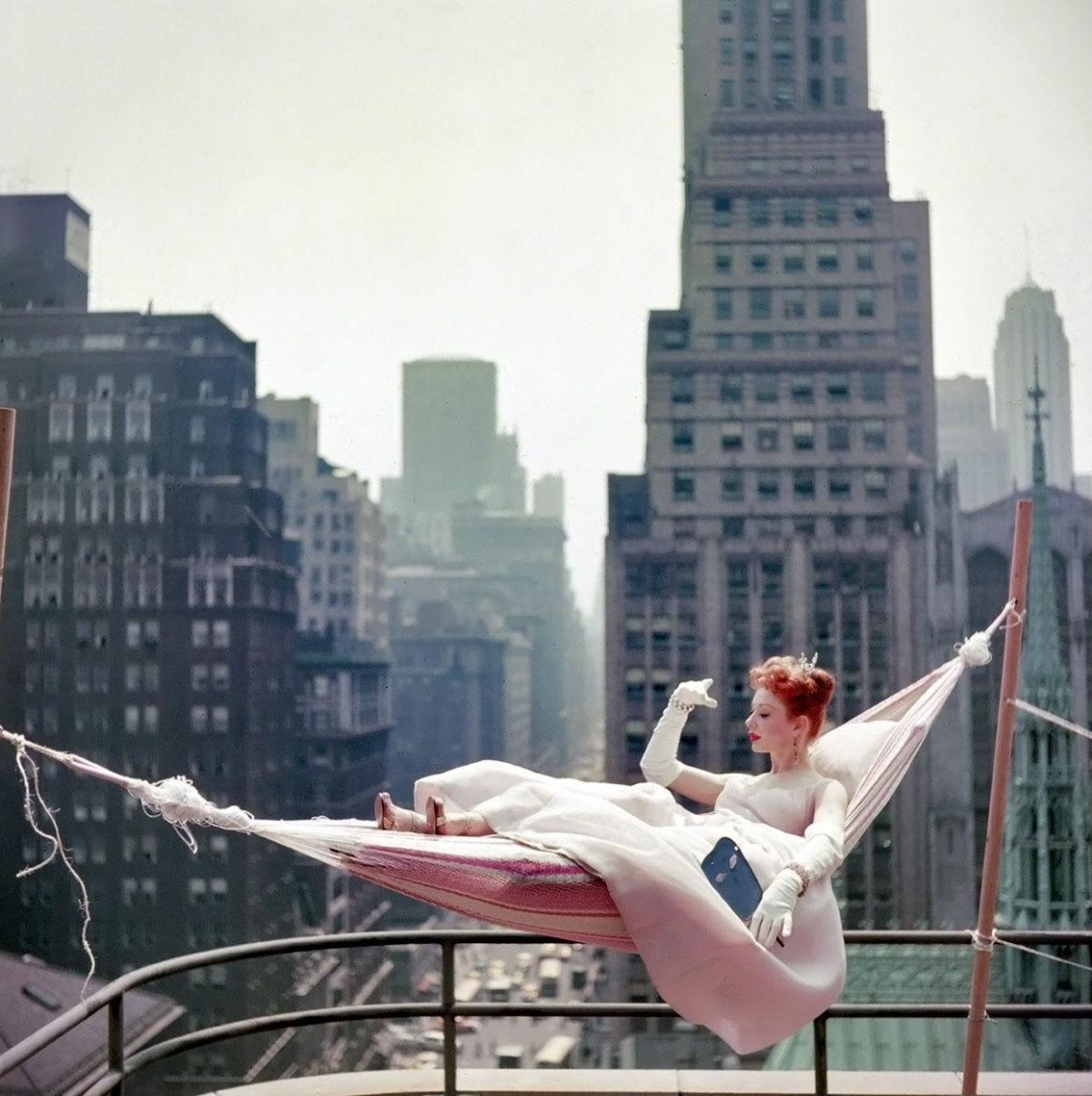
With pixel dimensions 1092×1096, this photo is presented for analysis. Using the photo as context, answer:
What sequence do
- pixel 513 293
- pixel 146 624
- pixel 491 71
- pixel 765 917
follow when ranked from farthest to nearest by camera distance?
pixel 513 293
pixel 491 71
pixel 146 624
pixel 765 917

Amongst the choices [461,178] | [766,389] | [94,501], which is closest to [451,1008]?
[766,389]

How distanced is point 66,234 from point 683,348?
15.0m

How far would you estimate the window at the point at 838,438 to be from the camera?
26922 millimetres

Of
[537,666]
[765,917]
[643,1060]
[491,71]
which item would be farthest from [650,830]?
[537,666]

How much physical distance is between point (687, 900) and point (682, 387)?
26.1 meters

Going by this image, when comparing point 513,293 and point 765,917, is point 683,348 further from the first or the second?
point 765,917

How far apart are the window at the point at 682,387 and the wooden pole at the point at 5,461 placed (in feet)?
85.3

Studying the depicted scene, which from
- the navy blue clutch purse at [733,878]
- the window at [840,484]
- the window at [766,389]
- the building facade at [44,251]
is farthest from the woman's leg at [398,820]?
the building facade at [44,251]

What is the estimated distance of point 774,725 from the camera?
7.04 ft

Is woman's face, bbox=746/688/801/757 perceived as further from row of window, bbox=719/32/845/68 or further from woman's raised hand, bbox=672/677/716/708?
row of window, bbox=719/32/845/68

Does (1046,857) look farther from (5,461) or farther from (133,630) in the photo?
(5,461)

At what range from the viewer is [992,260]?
97.7 feet

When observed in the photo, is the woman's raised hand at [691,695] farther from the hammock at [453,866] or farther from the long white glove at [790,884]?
the hammock at [453,866]

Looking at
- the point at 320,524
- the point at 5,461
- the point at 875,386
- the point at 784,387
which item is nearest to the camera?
the point at 5,461
